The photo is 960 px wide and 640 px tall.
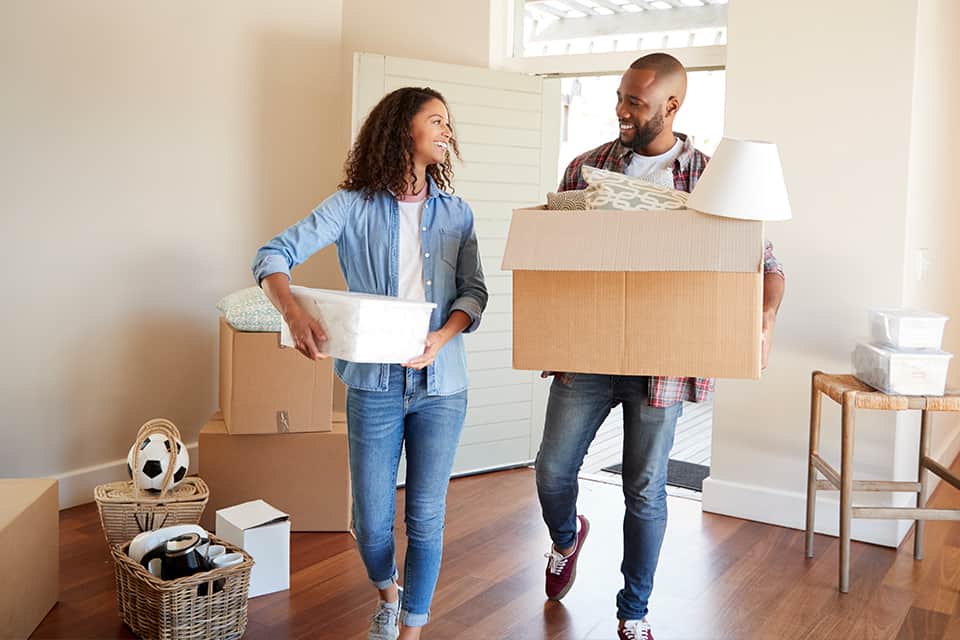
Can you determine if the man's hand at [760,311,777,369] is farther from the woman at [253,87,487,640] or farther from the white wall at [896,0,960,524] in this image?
the white wall at [896,0,960,524]

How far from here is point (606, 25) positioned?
160 inches

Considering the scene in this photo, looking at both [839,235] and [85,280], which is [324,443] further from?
[839,235]

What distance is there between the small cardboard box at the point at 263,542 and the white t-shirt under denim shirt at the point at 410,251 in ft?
3.33

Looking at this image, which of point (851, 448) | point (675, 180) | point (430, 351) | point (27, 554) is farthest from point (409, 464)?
point (851, 448)

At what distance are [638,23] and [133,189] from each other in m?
2.18

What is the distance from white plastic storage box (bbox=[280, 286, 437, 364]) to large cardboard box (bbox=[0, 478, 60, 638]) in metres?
1.07

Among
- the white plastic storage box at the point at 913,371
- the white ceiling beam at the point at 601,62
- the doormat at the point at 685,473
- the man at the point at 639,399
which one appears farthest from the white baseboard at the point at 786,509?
the white ceiling beam at the point at 601,62

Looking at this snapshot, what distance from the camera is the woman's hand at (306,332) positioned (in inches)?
72.6

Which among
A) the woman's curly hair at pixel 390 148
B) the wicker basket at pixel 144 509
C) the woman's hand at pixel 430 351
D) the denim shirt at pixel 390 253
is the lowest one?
the wicker basket at pixel 144 509

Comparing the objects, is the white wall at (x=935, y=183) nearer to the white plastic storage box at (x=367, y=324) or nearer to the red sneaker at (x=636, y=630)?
the red sneaker at (x=636, y=630)

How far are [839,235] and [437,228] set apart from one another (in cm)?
180

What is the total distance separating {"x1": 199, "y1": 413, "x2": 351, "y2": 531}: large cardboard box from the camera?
3.19 m

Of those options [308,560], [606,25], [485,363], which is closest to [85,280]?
[308,560]

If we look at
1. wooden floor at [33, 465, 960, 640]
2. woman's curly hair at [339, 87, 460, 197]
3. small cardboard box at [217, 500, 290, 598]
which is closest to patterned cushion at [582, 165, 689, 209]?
woman's curly hair at [339, 87, 460, 197]
